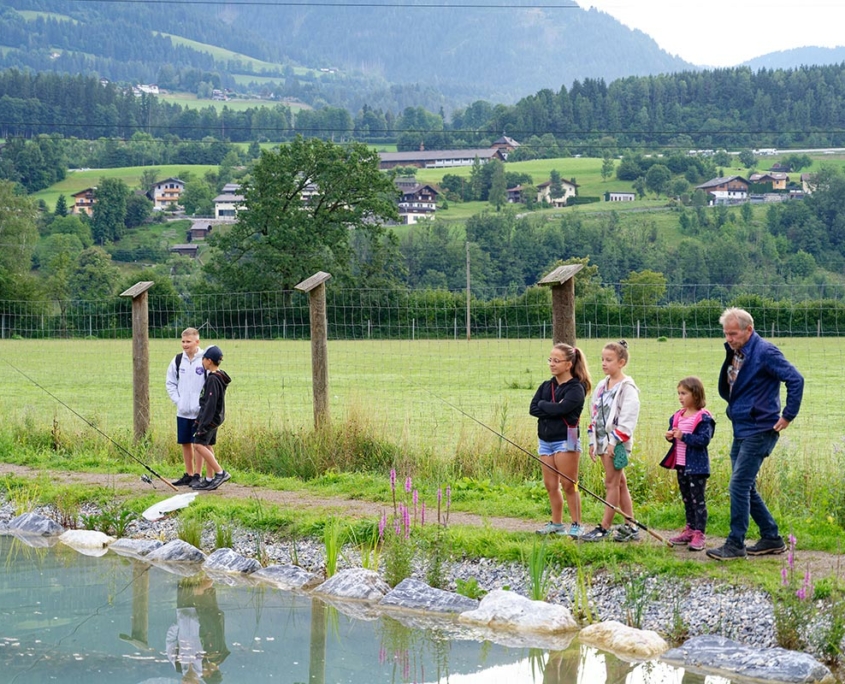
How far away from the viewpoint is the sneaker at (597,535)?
27.6 ft

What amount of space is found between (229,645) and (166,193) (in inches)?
6201

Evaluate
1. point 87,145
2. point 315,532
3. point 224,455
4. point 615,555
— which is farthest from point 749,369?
point 87,145

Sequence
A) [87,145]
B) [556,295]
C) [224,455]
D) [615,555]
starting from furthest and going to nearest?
1. [87,145]
2. [224,455]
3. [556,295]
4. [615,555]

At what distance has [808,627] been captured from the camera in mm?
6762

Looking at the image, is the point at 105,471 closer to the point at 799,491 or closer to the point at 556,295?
the point at 556,295

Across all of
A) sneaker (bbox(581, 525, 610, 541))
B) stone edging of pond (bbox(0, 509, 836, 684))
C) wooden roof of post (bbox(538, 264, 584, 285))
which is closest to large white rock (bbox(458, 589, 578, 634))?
stone edging of pond (bbox(0, 509, 836, 684))

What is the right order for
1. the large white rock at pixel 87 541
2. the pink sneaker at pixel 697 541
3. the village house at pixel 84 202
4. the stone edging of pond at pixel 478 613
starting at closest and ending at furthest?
the stone edging of pond at pixel 478 613 < the pink sneaker at pixel 697 541 < the large white rock at pixel 87 541 < the village house at pixel 84 202

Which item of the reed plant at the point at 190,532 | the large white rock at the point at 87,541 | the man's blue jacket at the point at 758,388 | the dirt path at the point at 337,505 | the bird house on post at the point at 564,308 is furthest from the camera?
the bird house on post at the point at 564,308

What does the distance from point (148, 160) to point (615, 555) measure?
7445 inches

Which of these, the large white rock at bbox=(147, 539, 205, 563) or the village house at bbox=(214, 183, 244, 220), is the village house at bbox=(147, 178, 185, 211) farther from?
the large white rock at bbox=(147, 539, 205, 563)

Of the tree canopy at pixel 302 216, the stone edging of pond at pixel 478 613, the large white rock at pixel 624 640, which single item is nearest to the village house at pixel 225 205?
the tree canopy at pixel 302 216

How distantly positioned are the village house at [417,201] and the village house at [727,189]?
36.2 metres

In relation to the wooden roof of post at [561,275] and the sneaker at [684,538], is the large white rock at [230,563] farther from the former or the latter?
the wooden roof of post at [561,275]

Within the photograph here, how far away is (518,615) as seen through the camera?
7496 mm
